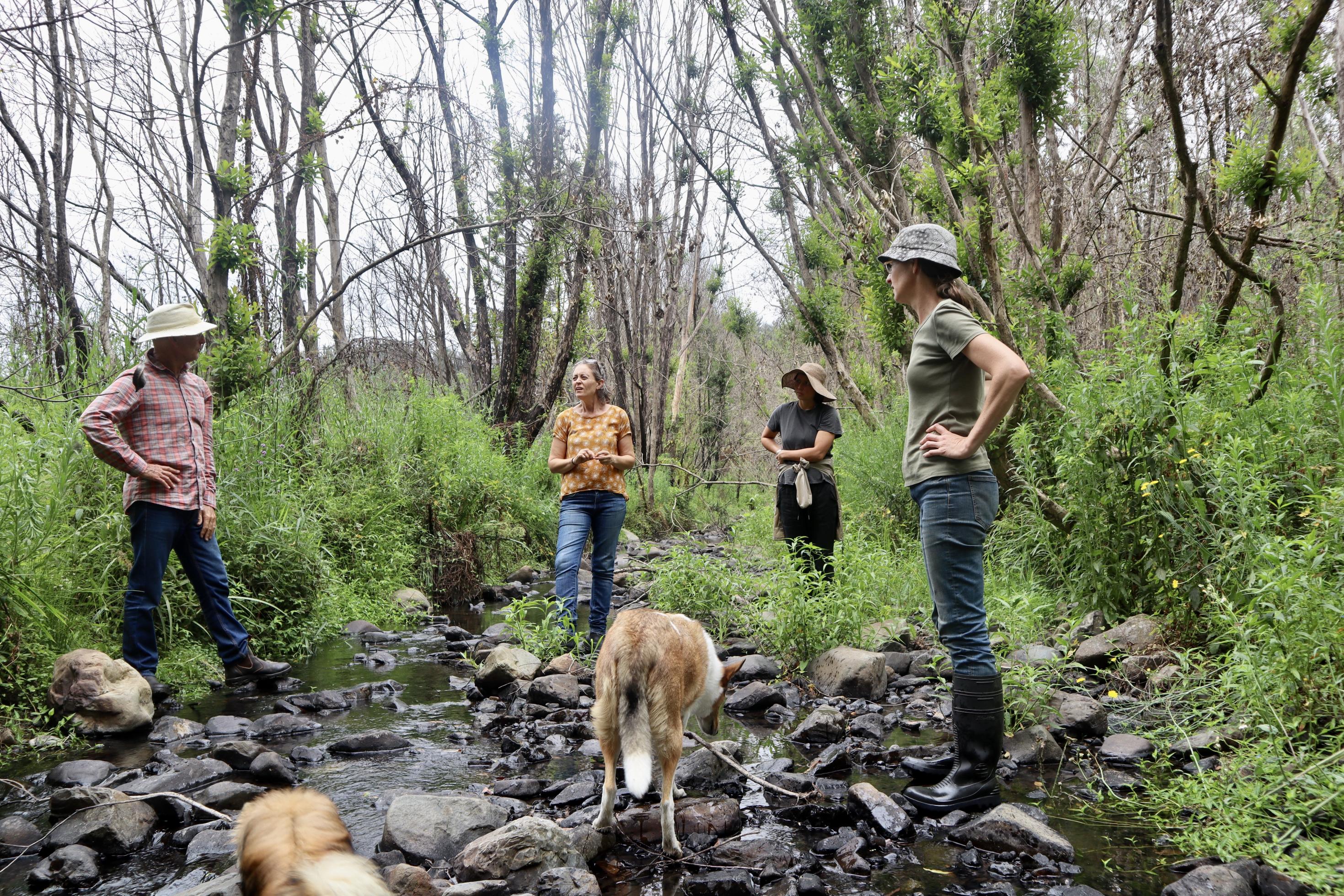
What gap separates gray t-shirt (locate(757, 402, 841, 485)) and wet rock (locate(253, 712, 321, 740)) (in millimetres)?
4296

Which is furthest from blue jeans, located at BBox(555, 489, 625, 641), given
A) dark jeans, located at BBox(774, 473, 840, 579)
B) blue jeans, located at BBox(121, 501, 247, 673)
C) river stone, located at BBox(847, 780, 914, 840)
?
river stone, located at BBox(847, 780, 914, 840)

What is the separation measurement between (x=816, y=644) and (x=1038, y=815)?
2967 mm

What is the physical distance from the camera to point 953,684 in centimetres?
410

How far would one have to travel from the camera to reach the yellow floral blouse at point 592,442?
698 centimetres

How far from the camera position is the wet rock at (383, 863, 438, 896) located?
3160 mm

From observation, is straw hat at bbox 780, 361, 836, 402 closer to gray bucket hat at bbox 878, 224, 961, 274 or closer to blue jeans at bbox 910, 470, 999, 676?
gray bucket hat at bbox 878, 224, 961, 274

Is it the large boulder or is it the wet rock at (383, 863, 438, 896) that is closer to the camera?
the wet rock at (383, 863, 438, 896)

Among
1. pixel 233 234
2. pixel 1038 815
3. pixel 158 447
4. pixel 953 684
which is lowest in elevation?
pixel 1038 815

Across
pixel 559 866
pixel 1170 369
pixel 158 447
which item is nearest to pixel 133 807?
pixel 559 866

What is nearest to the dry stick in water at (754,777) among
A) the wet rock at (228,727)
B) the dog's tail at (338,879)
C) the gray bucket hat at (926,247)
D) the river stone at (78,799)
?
the gray bucket hat at (926,247)

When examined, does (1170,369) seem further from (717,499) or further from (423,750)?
(717,499)

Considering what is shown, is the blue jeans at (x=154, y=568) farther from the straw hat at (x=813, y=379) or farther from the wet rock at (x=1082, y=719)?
the wet rock at (x=1082, y=719)

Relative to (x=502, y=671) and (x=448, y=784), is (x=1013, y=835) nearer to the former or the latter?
(x=448, y=784)

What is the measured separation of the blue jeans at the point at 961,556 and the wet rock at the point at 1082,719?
4.17 ft
